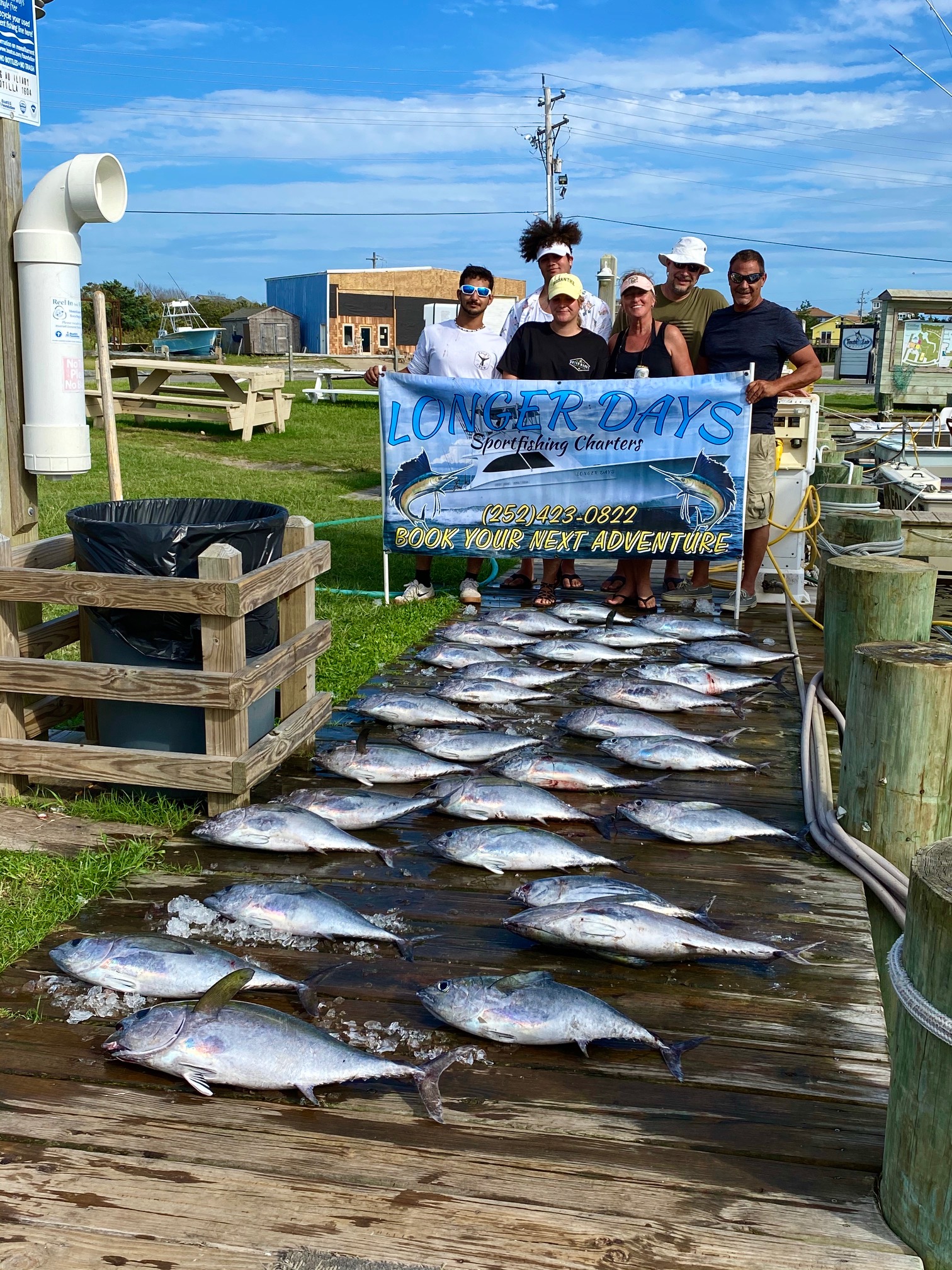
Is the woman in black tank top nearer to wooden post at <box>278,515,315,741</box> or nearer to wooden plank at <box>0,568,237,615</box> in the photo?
wooden post at <box>278,515,315,741</box>

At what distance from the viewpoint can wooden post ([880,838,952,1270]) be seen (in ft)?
6.57

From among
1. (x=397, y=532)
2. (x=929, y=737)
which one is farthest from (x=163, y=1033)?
(x=397, y=532)

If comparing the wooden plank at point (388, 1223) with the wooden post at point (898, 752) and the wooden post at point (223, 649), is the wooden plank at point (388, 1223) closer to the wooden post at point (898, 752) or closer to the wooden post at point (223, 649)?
the wooden post at point (898, 752)

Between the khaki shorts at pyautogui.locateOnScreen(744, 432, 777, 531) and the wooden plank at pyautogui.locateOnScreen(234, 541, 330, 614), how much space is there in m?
3.35

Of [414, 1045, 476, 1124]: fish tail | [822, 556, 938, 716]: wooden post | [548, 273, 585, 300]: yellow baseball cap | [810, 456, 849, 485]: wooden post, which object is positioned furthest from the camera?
[810, 456, 849, 485]: wooden post

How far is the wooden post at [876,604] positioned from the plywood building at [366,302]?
45.3 m

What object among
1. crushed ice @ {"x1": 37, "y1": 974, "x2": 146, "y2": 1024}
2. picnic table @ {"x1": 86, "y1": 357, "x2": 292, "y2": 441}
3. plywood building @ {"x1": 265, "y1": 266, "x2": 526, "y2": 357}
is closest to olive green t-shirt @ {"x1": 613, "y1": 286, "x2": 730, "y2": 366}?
crushed ice @ {"x1": 37, "y1": 974, "x2": 146, "y2": 1024}

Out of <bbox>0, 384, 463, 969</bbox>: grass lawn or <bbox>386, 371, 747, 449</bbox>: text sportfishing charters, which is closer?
<bbox>0, 384, 463, 969</bbox>: grass lawn

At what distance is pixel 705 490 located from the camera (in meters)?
7.05

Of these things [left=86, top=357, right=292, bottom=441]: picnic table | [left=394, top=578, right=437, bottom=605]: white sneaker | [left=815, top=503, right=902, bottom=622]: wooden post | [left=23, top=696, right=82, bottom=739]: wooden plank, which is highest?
[left=86, top=357, right=292, bottom=441]: picnic table

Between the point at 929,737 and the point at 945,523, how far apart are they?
572 cm

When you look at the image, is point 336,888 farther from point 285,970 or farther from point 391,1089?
point 391,1089

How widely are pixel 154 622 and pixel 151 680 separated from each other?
253 mm

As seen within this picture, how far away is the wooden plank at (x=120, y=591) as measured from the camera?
3803 mm
